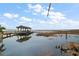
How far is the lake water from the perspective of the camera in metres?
1.46

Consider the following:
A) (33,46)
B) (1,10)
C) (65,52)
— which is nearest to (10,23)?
(1,10)

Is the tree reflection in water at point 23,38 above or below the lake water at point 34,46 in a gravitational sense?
above

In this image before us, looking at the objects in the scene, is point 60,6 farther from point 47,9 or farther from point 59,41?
point 59,41

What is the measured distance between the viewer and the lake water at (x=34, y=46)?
1.46 metres

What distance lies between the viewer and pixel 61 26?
1470 mm

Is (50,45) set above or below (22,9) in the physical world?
below

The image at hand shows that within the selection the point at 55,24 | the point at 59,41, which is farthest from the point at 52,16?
the point at 59,41

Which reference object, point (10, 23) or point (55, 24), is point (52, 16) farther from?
point (10, 23)

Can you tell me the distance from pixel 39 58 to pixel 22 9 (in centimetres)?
43

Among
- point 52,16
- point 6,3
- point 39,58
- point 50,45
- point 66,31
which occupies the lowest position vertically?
point 39,58

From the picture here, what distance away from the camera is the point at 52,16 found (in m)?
1.47

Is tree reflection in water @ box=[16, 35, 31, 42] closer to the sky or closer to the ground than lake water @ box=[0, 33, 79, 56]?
closer to the sky

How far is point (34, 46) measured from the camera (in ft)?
4.79

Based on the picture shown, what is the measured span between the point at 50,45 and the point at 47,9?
0.30 meters
